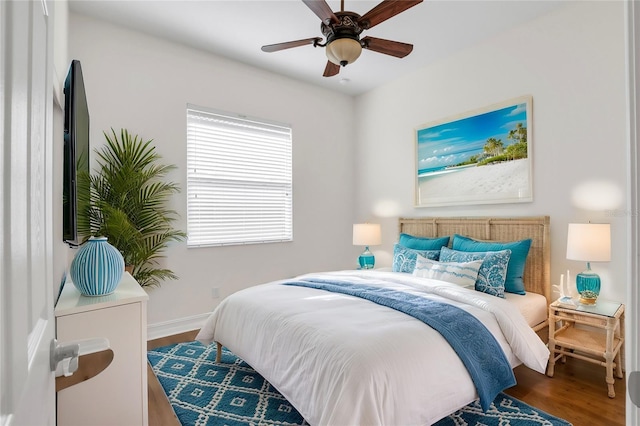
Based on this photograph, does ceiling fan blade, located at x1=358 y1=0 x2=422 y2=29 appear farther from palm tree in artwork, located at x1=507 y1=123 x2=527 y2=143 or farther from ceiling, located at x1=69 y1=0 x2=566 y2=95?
palm tree in artwork, located at x1=507 y1=123 x2=527 y2=143

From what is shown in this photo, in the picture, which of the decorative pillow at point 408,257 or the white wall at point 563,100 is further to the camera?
the decorative pillow at point 408,257

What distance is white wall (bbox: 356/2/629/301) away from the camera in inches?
105

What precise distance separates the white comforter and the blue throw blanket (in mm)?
45

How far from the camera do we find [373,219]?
15.7 feet

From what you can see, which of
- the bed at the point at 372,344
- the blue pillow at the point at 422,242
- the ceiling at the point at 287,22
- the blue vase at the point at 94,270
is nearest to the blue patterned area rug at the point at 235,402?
the bed at the point at 372,344

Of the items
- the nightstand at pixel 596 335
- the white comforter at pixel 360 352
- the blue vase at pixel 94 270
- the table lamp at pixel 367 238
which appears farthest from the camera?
the table lamp at pixel 367 238

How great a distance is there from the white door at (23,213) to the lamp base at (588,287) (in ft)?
10.5

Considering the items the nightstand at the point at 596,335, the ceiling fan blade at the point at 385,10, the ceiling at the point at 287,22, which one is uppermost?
the ceiling at the point at 287,22

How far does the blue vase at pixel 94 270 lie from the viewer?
5.72 feet

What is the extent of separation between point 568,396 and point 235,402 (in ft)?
7.23

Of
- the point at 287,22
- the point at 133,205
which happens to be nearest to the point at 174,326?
the point at 133,205

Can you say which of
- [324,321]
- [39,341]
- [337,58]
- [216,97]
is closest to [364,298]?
[324,321]

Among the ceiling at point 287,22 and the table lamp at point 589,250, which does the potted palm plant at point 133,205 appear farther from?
the table lamp at point 589,250

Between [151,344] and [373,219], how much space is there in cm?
306
